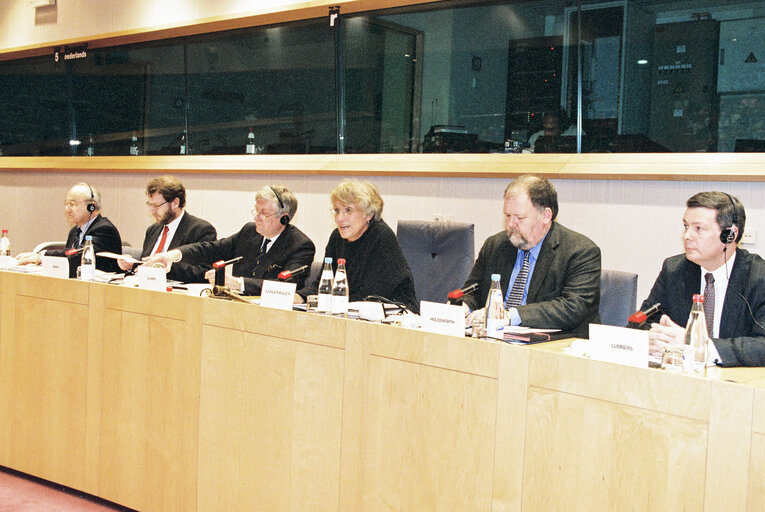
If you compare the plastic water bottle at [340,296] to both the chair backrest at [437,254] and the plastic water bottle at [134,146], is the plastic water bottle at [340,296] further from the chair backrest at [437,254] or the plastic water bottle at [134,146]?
the plastic water bottle at [134,146]

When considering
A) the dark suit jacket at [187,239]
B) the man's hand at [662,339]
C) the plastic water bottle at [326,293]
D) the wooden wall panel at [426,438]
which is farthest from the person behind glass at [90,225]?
the man's hand at [662,339]

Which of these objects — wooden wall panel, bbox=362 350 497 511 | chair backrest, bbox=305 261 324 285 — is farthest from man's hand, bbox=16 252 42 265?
wooden wall panel, bbox=362 350 497 511

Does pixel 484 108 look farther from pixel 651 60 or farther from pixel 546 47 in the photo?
pixel 651 60

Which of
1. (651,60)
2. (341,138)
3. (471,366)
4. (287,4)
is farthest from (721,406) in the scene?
(287,4)

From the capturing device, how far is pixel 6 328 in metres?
3.19

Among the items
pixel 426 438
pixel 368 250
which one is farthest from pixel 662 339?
pixel 368 250

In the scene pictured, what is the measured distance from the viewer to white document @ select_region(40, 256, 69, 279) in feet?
10.2

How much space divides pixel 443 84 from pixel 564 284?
191 cm

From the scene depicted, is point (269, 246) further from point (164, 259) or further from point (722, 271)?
point (722, 271)

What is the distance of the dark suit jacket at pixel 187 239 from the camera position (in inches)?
158

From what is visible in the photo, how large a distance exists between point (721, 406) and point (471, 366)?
0.64 metres

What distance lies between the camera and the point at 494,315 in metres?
2.23

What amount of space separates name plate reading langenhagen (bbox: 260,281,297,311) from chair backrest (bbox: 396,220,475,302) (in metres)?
1.19

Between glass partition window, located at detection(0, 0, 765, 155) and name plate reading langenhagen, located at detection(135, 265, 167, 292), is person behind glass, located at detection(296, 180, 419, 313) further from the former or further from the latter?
glass partition window, located at detection(0, 0, 765, 155)
